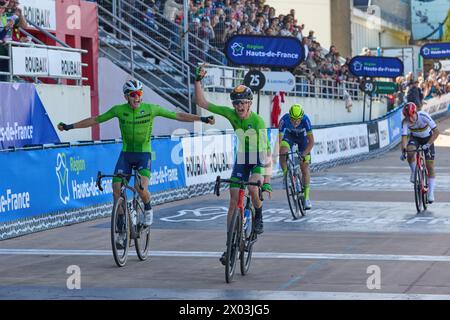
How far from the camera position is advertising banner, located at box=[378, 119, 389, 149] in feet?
125

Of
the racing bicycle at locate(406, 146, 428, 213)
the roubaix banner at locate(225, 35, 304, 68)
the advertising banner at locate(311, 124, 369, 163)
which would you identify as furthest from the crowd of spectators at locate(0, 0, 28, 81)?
the advertising banner at locate(311, 124, 369, 163)

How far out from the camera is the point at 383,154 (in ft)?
123

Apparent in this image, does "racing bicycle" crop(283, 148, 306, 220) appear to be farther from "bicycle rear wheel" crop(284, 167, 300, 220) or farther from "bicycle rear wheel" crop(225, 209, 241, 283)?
"bicycle rear wheel" crop(225, 209, 241, 283)

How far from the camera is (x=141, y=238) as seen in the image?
43.7 ft

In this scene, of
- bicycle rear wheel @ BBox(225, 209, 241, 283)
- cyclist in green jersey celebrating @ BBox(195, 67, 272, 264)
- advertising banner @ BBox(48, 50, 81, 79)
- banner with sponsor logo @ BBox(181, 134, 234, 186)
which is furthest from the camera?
advertising banner @ BBox(48, 50, 81, 79)

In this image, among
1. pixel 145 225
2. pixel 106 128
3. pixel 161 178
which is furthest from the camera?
pixel 106 128

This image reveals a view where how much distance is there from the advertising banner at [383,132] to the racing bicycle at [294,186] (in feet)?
65.8

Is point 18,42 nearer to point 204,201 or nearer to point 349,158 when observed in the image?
point 204,201

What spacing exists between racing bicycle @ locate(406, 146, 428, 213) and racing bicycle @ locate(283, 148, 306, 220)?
1.92 meters

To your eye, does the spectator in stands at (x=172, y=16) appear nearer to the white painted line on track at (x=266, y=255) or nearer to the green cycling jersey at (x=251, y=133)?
the white painted line on track at (x=266, y=255)

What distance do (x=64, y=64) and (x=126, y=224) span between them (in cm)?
1153

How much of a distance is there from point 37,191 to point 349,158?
17869mm
